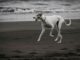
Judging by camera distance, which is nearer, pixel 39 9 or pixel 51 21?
pixel 51 21

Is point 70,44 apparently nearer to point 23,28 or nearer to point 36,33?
point 36,33

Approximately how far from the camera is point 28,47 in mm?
2387

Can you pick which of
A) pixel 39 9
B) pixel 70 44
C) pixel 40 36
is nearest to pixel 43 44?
pixel 40 36

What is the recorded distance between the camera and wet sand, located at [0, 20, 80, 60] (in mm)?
2252

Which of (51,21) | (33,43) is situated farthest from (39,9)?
(33,43)

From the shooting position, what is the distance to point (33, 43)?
244 cm

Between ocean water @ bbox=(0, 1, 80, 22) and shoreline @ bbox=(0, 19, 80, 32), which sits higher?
ocean water @ bbox=(0, 1, 80, 22)

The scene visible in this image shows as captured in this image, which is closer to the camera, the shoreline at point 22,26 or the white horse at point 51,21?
the white horse at point 51,21

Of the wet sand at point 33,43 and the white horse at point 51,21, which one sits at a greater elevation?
the white horse at point 51,21

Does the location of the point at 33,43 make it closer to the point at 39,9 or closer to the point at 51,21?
the point at 51,21

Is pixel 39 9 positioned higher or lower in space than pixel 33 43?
higher

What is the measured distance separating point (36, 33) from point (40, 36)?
0.24 ft

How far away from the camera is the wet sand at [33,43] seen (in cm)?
225

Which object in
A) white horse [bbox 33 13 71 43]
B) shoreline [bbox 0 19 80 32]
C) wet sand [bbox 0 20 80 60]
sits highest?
white horse [bbox 33 13 71 43]
